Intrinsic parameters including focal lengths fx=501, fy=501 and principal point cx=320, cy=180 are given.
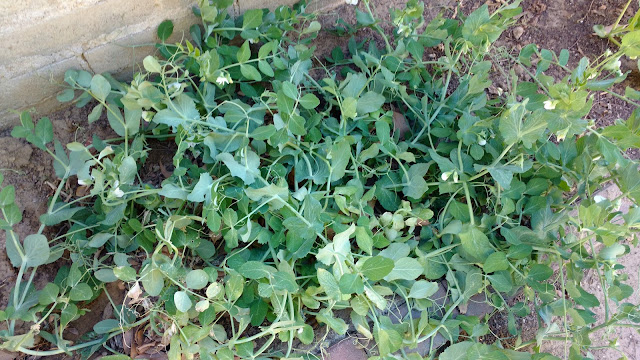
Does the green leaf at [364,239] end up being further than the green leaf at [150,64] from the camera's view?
No

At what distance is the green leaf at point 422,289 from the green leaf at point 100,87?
116 centimetres

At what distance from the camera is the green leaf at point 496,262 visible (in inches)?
59.0

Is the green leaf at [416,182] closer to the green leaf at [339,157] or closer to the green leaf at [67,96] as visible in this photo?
the green leaf at [339,157]

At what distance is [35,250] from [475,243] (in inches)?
51.3

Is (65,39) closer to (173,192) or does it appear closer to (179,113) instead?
(179,113)

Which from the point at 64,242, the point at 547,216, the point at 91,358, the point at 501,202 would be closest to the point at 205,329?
the point at 91,358

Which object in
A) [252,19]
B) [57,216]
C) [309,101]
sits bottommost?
[57,216]

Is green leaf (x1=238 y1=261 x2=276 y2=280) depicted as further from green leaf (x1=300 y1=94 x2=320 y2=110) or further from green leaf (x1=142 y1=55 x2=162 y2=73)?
green leaf (x1=142 y1=55 x2=162 y2=73)

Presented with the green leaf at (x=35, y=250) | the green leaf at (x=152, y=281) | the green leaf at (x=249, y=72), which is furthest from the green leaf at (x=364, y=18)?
the green leaf at (x=35, y=250)

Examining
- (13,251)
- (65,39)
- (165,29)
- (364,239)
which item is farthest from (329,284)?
(65,39)

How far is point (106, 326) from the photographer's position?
1.50 m

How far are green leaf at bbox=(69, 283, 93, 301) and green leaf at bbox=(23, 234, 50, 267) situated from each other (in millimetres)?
125

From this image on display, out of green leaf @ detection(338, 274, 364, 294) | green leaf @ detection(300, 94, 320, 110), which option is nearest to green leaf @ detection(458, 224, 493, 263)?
green leaf @ detection(338, 274, 364, 294)

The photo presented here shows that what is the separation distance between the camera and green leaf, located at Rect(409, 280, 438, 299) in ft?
4.97
